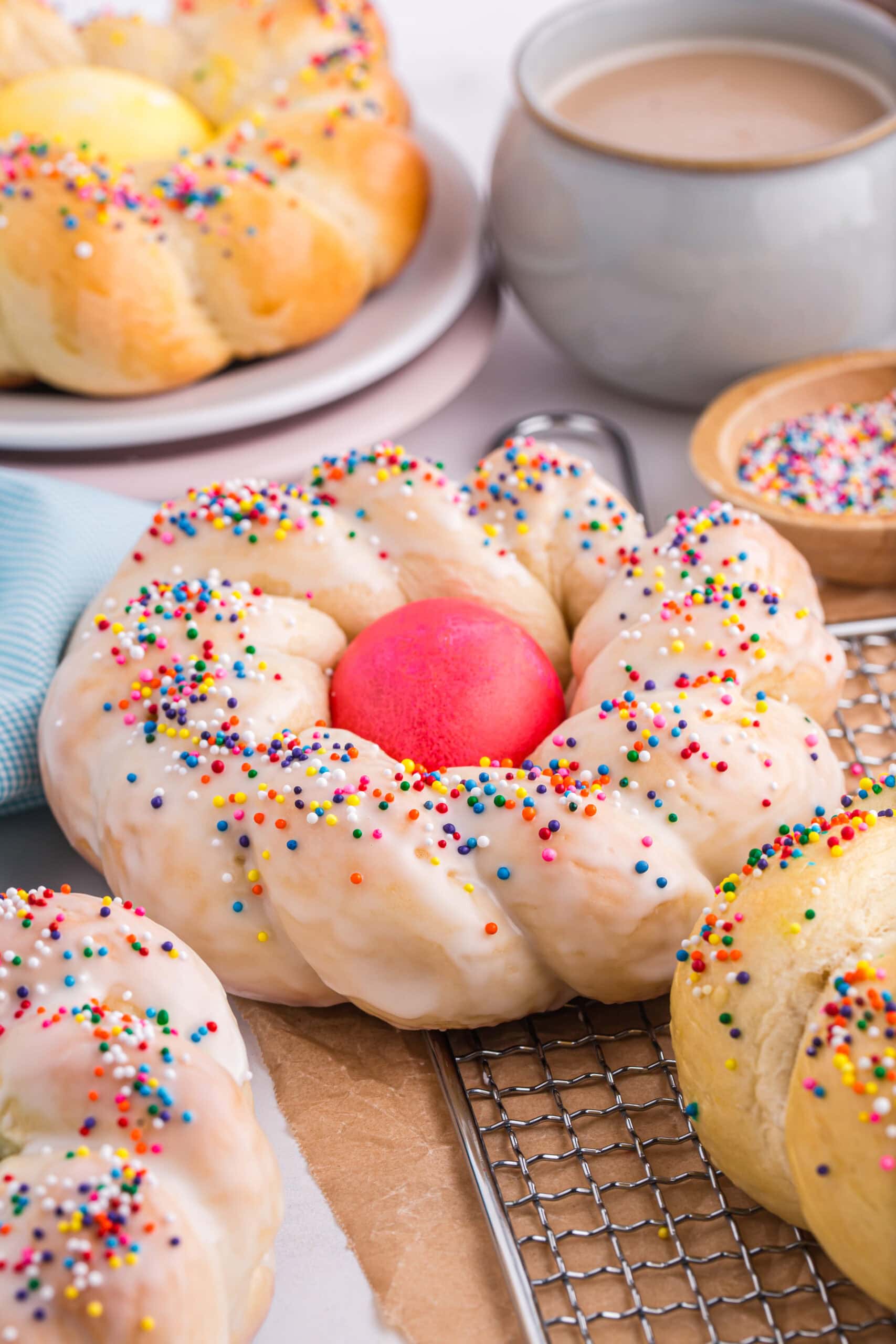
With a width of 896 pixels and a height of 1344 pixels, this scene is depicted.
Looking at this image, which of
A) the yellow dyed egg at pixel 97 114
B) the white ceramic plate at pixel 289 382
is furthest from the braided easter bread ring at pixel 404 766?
the yellow dyed egg at pixel 97 114

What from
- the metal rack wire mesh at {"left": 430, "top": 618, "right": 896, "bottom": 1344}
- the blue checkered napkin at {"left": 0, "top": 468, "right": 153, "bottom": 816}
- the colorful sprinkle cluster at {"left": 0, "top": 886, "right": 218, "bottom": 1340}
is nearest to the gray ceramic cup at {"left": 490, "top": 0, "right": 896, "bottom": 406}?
the blue checkered napkin at {"left": 0, "top": 468, "right": 153, "bottom": 816}

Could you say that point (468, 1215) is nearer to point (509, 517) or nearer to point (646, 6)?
point (509, 517)

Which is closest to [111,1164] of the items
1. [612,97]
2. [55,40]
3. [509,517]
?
[509,517]

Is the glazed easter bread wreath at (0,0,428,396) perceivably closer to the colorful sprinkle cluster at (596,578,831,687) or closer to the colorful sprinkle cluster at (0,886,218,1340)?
the colorful sprinkle cluster at (596,578,831,687)

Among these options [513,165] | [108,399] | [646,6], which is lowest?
[108,399]

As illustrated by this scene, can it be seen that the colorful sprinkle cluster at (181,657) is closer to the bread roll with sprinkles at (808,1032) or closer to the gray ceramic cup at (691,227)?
the bread roll with sprinkles at (808,1032)

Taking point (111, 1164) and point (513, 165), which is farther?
point (513, 165)
